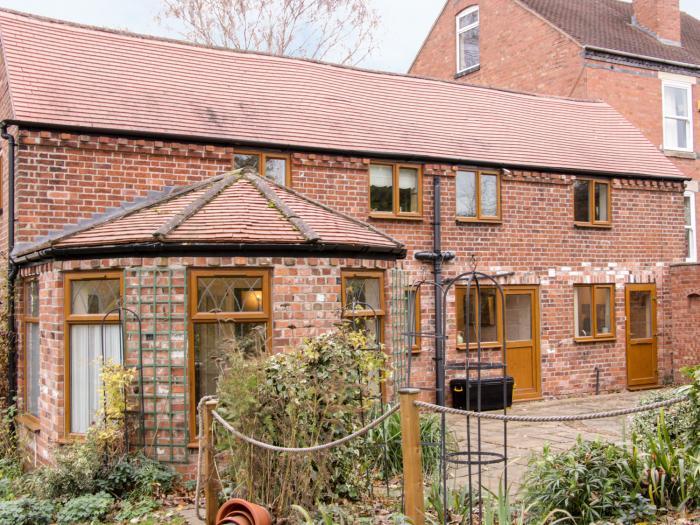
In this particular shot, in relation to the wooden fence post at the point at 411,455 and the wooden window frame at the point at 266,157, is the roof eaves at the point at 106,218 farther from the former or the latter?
the wooden fence post at the point at 411,455

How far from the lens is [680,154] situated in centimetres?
2128

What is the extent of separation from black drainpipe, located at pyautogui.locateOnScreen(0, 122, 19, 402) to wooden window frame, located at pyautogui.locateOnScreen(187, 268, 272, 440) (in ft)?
11.7

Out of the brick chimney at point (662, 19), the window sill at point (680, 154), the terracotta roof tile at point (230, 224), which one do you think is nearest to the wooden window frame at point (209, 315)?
the terracotta roof tile at point (230, 224)

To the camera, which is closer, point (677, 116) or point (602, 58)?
point (602, 58)

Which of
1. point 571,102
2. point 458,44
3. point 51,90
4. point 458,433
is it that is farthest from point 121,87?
point 458,44

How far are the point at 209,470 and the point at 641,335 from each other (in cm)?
1285

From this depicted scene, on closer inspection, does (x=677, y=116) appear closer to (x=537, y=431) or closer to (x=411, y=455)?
(x=537, y=431)

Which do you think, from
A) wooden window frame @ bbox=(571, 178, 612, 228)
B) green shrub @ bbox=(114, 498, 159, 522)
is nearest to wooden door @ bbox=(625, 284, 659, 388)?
wooden window frame @ bbox=(571, 178, 612, 228)

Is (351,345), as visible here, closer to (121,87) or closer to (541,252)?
(121,87)

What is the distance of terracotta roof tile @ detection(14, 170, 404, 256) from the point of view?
912 centimetres

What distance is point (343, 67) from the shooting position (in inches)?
655

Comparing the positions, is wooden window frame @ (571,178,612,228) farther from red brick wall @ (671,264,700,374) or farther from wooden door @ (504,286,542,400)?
red brick wall @ (671,264,700,374)

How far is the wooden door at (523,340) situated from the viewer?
50.8ft

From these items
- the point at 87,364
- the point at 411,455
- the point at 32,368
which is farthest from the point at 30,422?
the point at 411,455
